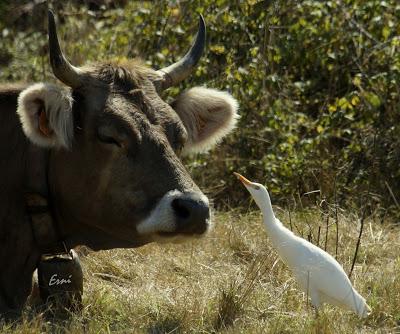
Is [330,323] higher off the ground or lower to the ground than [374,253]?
higher

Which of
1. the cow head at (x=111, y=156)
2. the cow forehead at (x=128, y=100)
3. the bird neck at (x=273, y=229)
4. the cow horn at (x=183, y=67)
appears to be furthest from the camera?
the cow horn at (x=183, y=67)

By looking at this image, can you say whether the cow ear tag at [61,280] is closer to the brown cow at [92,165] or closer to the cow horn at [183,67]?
the brown cow at [92,165]

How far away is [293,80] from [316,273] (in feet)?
16.9

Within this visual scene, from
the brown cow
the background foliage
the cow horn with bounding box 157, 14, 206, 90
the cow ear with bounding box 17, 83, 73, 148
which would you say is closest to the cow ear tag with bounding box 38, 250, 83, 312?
the brown cow

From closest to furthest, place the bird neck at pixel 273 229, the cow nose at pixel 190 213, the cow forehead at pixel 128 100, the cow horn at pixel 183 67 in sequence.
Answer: the cow nose at pixel 190 213
the cow forehead at pixel 128 100
the bird neck at pixel 273 229
the cow horn at pixel 183 67

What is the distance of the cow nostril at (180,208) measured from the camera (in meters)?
5.92

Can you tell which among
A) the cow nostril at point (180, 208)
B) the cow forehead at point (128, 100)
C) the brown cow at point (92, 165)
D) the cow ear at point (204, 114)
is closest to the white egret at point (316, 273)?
the brown cow at point (92, 165)

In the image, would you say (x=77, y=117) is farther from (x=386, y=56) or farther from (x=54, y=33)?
(x=386, y=56)

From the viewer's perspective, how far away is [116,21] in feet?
37.7

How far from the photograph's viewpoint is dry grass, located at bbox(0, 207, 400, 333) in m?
6.10

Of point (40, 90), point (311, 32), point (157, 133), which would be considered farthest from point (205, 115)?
point (311, 32)

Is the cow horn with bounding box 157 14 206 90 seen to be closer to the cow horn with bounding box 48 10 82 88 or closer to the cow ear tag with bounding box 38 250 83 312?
the cow horn with bounding box 48 10 82 88

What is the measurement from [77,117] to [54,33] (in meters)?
0.61

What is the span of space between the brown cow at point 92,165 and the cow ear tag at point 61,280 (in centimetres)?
9
